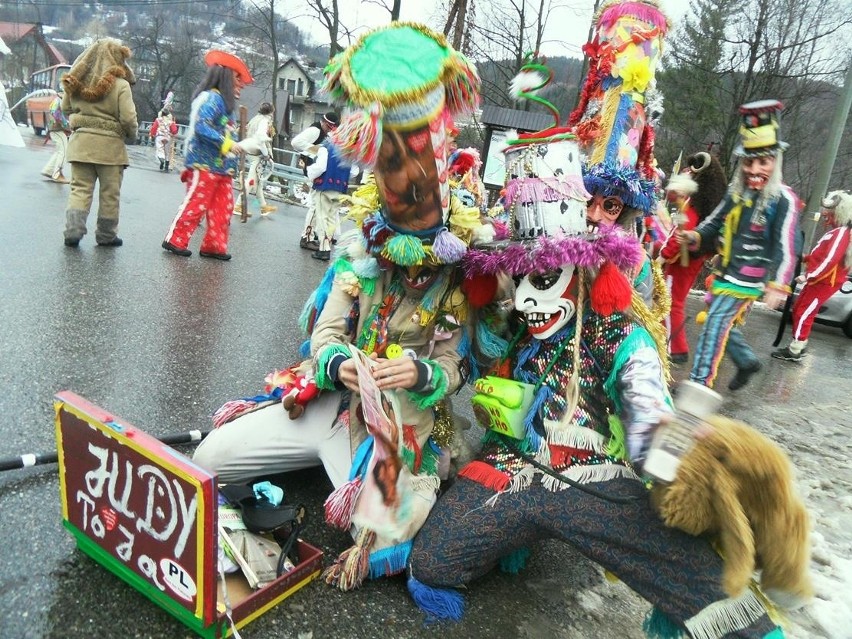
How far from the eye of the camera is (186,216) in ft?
21.0

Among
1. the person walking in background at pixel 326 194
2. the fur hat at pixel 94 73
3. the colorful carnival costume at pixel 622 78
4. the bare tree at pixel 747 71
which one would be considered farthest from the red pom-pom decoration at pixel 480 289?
the bare tree at pixel 747 71

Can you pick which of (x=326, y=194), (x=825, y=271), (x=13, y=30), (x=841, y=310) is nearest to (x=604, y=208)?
(x=326, y=194)

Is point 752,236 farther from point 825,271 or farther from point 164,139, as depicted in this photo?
point 164,139

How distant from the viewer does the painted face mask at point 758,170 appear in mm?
3920

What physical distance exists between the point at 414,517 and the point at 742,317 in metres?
3.18

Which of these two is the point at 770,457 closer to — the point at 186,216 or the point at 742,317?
the point at 742,317

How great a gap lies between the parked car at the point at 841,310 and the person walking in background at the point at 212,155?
847 centimetres

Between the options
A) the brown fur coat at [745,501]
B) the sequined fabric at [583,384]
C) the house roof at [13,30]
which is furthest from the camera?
the house roof at [13,30]

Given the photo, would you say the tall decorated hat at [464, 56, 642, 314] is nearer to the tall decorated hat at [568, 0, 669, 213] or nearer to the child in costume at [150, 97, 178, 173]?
the tall decorated hat at [568, 0, 669, 213]

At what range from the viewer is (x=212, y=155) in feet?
20.2

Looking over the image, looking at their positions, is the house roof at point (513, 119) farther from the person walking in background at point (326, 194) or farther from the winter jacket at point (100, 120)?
the winter jacket at point (100, 120)

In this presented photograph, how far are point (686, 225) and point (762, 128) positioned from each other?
1.72 meters

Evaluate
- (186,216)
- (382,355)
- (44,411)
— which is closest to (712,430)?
(382,355)

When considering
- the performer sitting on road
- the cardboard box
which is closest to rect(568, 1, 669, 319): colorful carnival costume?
the performer sitting on road
